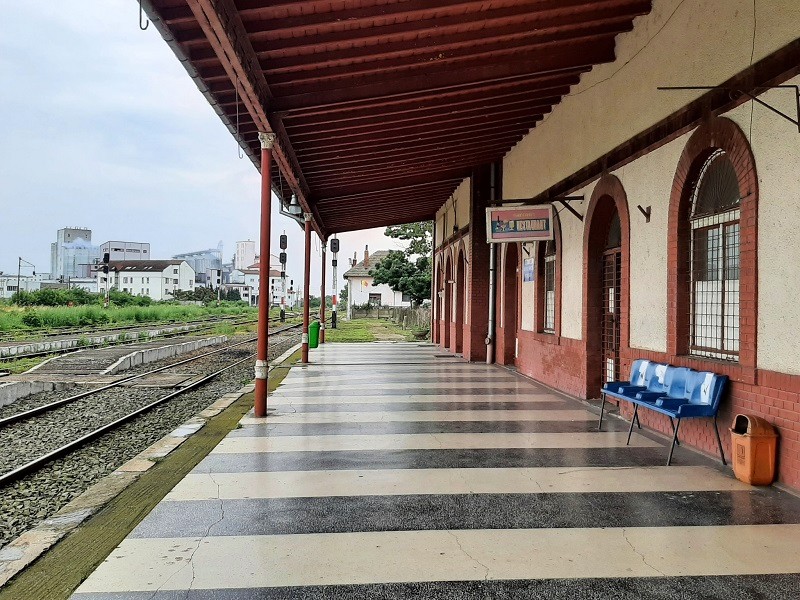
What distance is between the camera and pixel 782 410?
202 inches

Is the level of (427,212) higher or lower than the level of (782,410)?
higher

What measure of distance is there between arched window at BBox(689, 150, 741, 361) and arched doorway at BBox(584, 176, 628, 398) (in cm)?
236

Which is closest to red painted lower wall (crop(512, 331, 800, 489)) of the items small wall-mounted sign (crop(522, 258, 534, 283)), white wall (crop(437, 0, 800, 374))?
white wall (crop(437, 0, 800, 374))

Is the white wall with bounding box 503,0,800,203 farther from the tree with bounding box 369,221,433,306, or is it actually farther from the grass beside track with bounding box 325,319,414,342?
the tree with bounding box 369,221,433,306

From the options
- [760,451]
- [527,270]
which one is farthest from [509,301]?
[760,451]

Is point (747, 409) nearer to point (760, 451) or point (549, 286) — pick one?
point (760, 451)

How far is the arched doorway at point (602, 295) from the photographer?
9242 millimetres

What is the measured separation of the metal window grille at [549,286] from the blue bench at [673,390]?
418 centimetres

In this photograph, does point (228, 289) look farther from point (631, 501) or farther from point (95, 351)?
point (631, 501)

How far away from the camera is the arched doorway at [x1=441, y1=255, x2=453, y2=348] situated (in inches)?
863

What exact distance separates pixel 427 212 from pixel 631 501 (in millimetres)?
20095

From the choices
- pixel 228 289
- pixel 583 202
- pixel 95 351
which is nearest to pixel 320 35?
pixel 583 202

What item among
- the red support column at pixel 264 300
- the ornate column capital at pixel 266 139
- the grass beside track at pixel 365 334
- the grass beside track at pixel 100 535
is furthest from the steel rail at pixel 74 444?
the grass beside track at pixel 365 334

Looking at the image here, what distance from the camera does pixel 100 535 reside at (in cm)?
426
